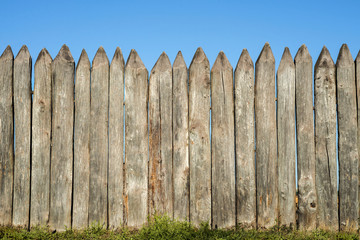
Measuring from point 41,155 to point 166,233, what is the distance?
6.87ft

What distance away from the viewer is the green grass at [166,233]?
4.45m

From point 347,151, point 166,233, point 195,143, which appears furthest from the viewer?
point 347,151

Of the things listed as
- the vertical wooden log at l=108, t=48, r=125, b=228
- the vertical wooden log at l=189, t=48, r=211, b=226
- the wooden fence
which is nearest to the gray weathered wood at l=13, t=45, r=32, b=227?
the wooden fence

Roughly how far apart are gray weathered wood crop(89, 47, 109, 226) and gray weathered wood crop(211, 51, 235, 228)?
1.49 meters

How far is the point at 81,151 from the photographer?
482 cm

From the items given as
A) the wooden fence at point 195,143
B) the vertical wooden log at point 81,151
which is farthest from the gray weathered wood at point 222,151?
the vertical wooden log at point 81,151

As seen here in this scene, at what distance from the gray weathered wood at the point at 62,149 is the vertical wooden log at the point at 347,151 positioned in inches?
150

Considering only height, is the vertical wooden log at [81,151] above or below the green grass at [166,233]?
above

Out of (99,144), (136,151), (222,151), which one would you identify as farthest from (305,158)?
(99,144)

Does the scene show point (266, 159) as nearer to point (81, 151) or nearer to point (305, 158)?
point (305, 158)

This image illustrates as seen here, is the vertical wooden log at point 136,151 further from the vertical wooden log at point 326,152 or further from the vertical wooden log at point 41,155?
the vertical wooden log at point 326,152

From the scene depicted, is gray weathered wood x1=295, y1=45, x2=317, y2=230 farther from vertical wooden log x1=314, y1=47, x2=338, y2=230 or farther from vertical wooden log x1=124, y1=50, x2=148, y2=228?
vertical wooden log x1=124, y1=50, x2=148, y2=228

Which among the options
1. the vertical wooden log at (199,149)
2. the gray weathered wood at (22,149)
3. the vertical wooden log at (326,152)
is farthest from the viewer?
the gray weathered wood at (22,149)

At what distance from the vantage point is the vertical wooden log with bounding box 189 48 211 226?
15.6ft
